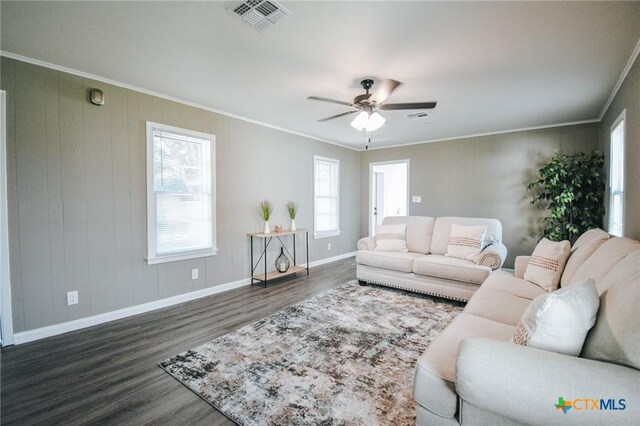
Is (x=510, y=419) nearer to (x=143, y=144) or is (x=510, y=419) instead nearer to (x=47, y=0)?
(x=47, y=0)

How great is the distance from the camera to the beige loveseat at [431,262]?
11.4 ft

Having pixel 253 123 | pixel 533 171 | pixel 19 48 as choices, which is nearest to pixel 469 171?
pixel 533 171

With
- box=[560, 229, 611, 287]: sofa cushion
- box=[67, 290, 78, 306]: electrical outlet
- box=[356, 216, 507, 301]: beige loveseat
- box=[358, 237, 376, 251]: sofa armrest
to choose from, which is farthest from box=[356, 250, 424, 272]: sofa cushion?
box=[67, 290, 78, 306]: electrical outlet

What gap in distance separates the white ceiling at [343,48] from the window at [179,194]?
1.79 ft

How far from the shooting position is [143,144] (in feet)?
10.7

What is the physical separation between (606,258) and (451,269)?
182 cm

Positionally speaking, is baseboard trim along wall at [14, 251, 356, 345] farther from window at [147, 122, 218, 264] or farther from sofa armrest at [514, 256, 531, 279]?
sofa armrest at [514, 256, 531, 279]

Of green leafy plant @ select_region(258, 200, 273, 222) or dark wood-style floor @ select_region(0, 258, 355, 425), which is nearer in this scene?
dark wood-style floor @ select_region(0, 258, 355, 425)

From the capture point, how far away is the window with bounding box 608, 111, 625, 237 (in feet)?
10.2

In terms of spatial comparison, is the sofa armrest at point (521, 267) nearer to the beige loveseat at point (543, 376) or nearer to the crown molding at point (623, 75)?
the beige loveseat at point (543, 376)

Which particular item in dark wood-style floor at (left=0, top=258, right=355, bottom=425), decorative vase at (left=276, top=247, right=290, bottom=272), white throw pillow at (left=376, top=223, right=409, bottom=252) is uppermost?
white throw pillow at (left=376, top=223, right=409, bottom=252)

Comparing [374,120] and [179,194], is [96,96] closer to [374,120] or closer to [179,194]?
[179,194]

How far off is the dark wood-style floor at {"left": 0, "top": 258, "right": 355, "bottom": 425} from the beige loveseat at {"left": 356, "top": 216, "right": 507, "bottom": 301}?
1527 millimetres

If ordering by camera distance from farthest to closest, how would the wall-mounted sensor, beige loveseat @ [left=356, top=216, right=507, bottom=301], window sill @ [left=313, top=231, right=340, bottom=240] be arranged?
window sill @ [left=313, top=231, right=340, bottom=240] → beige loveseat @ [left=356, top=216, right=507, bottom=301] → the wall-mounted sensor
